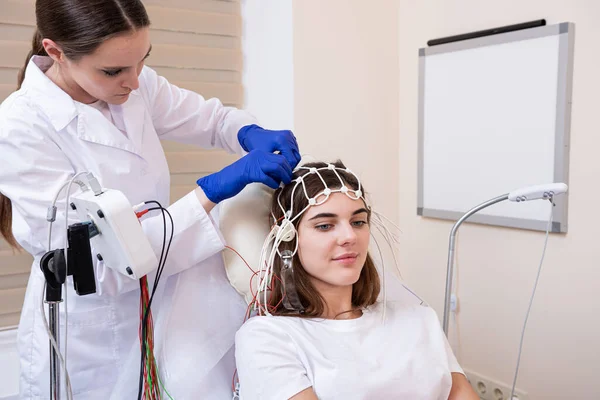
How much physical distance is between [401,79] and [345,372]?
147 centimetres

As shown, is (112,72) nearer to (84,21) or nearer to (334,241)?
(84,21)

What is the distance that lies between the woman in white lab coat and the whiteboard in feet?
2.88

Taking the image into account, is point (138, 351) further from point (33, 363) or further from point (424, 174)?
point (424, 174)

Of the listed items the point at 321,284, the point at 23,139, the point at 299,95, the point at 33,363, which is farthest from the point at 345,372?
the point at 299,95

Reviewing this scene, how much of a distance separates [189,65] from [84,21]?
100 cm

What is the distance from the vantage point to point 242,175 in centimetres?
127

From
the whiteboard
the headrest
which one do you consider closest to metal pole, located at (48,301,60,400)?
the headrest

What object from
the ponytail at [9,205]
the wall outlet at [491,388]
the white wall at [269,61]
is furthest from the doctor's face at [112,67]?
the wall outlet at [491,388]

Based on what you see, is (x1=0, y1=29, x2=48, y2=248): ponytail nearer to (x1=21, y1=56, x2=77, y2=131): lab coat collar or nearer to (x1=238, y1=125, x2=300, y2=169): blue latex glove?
(x1=21, y1=56, x2=77, y2=131): lab coat collar

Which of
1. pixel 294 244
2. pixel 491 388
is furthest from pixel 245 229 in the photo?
pixel 491 388

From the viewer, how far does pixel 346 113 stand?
222 cm

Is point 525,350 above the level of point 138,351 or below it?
below

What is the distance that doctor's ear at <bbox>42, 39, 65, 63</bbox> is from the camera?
3.88ft

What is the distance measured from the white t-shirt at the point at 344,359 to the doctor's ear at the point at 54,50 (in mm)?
701
